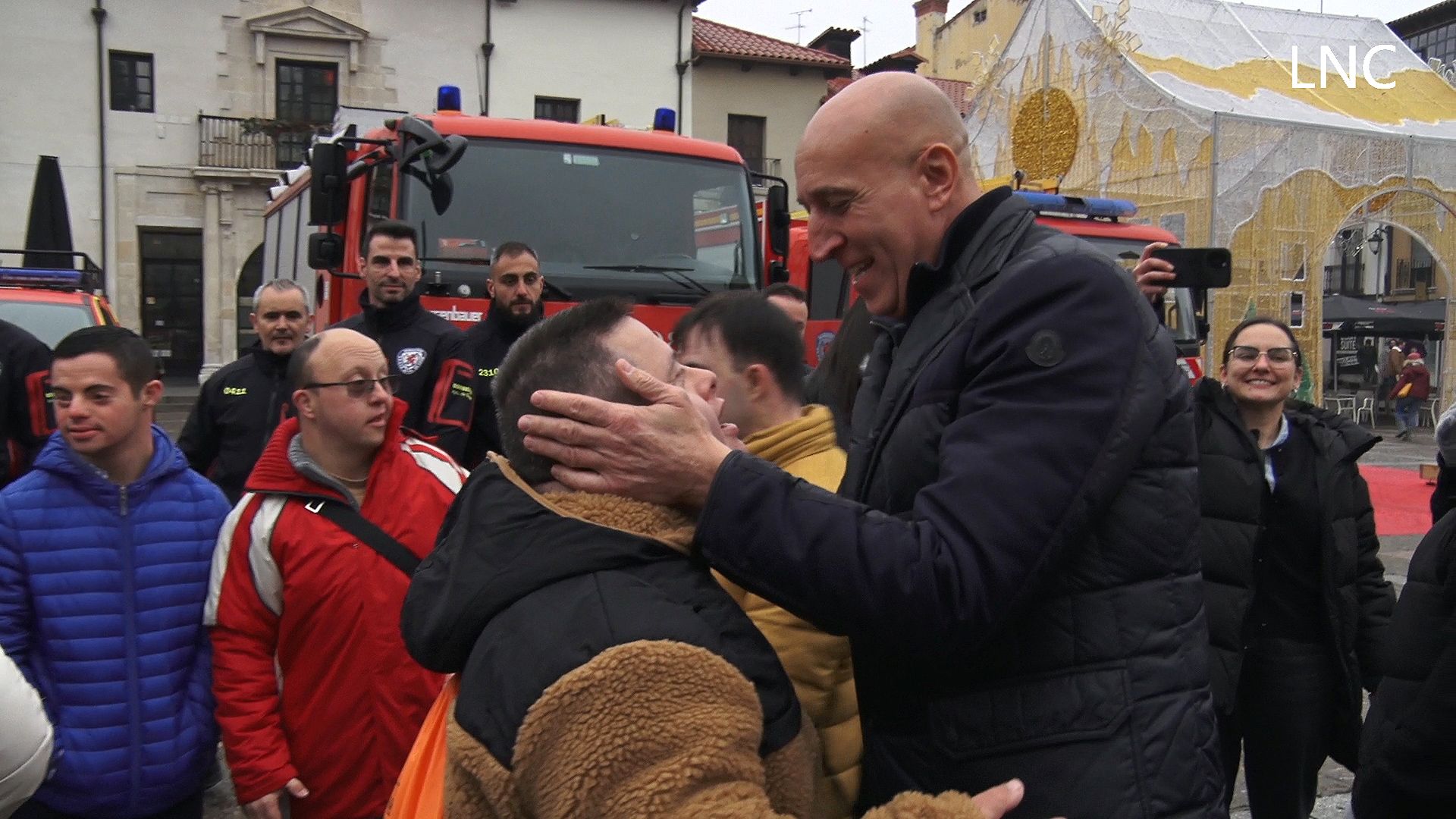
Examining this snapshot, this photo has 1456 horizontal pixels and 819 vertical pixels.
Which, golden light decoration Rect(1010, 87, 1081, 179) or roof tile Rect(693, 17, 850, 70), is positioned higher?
roof tile Rect(693, 17, 850, 70)

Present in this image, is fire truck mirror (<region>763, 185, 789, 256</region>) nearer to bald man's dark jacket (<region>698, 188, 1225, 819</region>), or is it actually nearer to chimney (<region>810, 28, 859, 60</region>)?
bald man's dark jacket (<region>698, 188, 1225, 819</region>)

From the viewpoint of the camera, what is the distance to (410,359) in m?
4.99

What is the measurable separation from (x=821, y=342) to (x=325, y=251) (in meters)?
4.02

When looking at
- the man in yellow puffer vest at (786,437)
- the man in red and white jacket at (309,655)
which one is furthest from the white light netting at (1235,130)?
the man in red and white jacket at (309,655)

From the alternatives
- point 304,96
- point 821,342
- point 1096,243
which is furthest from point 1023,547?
point 304,96

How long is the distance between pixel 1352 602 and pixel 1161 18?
16.9 m

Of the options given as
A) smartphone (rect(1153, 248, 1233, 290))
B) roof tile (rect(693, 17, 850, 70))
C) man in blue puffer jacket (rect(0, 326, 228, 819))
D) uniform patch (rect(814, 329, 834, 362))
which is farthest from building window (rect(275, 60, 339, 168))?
smartphone (rect(1153, 248, 1233, 290))

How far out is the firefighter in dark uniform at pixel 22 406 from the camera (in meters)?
4.95

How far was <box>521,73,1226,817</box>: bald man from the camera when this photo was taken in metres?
1.38

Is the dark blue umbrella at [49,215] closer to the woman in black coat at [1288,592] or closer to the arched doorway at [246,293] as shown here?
the woman in black coat at [1288,592]

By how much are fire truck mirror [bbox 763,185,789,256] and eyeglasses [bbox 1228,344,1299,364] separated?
3910mm

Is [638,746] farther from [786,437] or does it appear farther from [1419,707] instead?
[1419,707]

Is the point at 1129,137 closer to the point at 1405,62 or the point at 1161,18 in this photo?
the point at 1161,18

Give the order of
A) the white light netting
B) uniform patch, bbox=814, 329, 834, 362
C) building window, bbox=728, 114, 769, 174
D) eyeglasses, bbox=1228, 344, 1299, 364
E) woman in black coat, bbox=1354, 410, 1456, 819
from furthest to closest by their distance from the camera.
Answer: building window, bbox=728, 114, 769, 174 → the white light netting → uniform patch, bbox=814, 329, 834, 362 → eyeglasses, bbox=1228, 344, 1299, 364 → woman in black coat, bbox=1354, 410, 1456, 819
